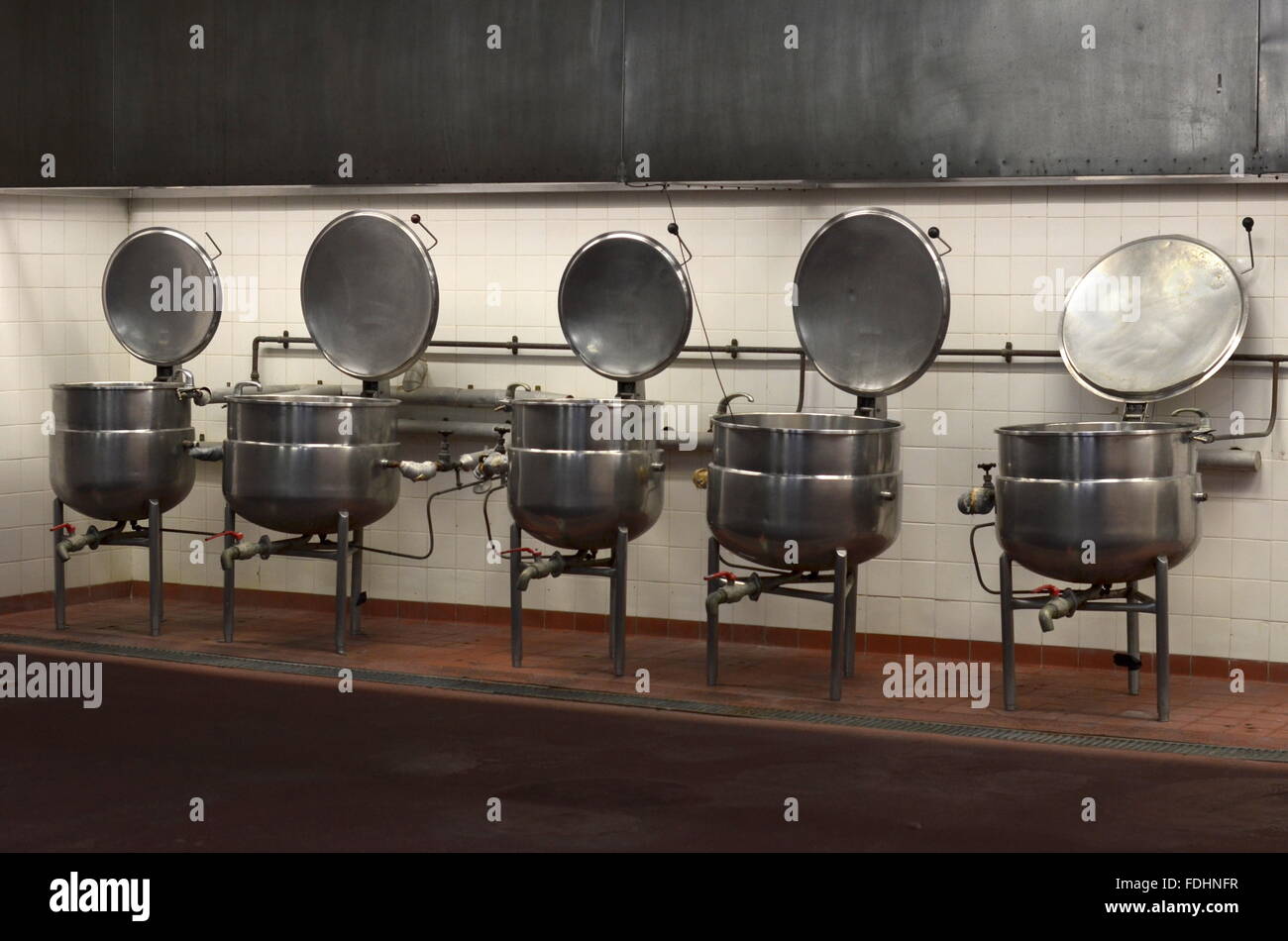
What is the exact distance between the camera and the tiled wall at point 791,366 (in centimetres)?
640

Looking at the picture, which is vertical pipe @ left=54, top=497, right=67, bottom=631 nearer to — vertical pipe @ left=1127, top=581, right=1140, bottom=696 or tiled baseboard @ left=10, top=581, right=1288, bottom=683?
tiled baseboard @ left=10, top=581, right=1288, bottom=683

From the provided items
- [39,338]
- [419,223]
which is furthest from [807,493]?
[39,338]

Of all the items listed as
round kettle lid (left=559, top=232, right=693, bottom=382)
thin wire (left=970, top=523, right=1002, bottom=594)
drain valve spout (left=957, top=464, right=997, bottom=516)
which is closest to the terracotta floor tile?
thin wire (left=970, top=523, right=1002, bottom=594)

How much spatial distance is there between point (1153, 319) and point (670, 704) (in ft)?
7.80

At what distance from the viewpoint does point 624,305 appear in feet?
22.7

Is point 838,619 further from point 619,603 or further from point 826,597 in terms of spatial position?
A: point 619,603

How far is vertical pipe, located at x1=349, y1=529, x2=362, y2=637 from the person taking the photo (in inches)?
287

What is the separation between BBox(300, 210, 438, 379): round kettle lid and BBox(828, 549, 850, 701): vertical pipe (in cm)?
218

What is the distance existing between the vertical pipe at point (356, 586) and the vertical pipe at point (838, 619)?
2.34 metres

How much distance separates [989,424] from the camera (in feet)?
22.2

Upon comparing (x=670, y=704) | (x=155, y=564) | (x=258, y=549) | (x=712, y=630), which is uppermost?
(x=258, y=549)
